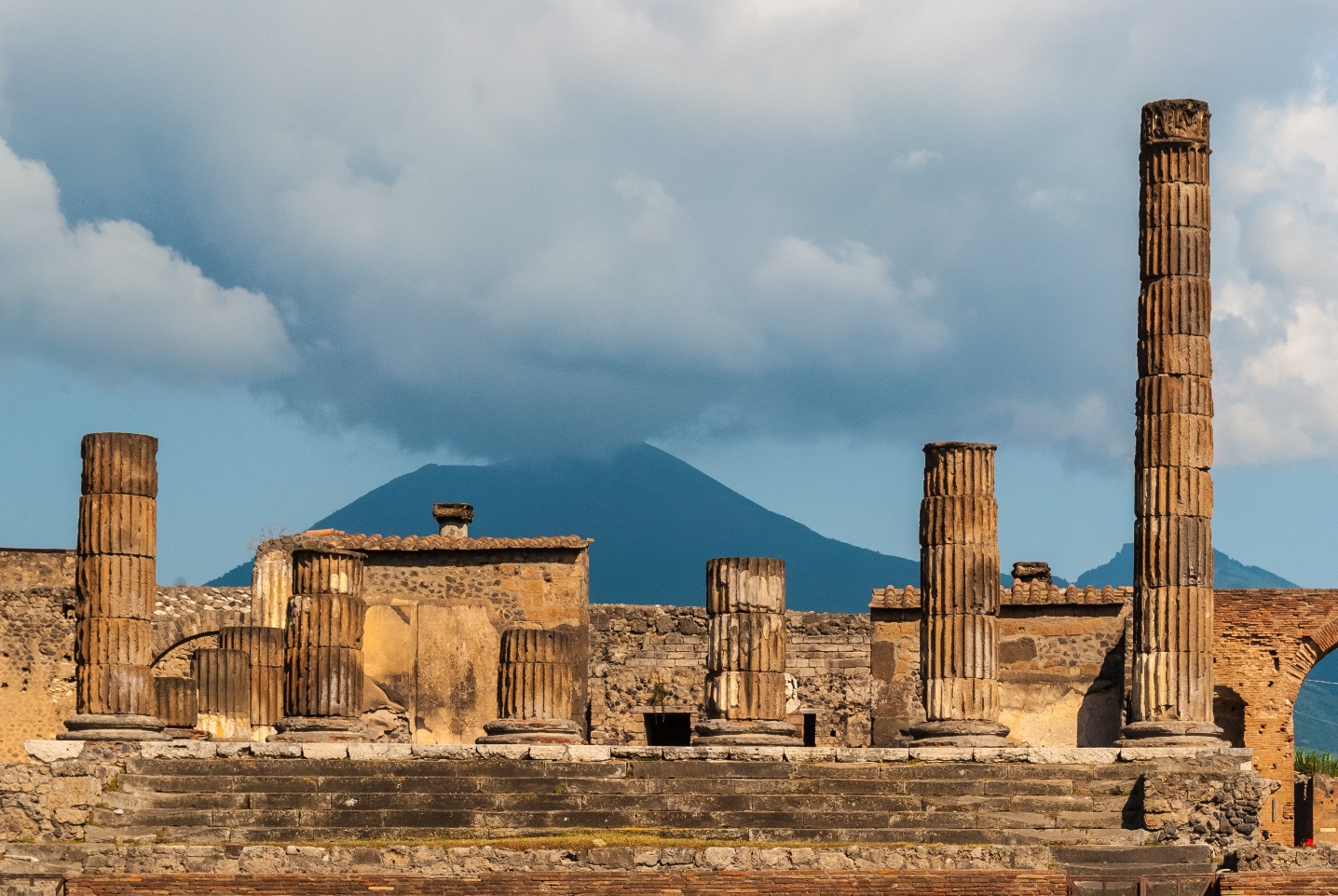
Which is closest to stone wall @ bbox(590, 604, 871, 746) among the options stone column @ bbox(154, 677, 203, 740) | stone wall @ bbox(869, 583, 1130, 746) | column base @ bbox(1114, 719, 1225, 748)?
stone wall @ bbox(869, 583, 1130, 746)

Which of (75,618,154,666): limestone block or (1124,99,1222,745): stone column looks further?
(75,618,154,666): limestone block

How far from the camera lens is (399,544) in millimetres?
30188

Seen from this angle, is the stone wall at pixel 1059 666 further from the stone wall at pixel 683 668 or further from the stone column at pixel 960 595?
the stone column at pixel 960 595

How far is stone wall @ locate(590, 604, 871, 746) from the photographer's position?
30.4 meters

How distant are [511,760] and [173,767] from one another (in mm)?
3110

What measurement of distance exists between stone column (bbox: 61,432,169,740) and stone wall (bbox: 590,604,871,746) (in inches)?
316

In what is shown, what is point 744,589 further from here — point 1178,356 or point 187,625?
point 187,625

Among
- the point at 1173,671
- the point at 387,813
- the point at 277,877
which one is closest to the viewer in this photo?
the point at 277,877

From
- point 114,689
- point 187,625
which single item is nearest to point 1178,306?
point 114,689

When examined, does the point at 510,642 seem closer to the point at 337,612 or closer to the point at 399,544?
the point at 337,612

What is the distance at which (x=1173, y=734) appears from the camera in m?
22.8

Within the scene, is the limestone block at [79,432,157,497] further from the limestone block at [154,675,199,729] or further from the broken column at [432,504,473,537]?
the broken column at [432,504,473,537]

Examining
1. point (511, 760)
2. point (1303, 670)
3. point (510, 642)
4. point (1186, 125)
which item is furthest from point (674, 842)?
point (1303, 670)

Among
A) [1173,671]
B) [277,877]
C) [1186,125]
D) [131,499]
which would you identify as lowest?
[277,877]
